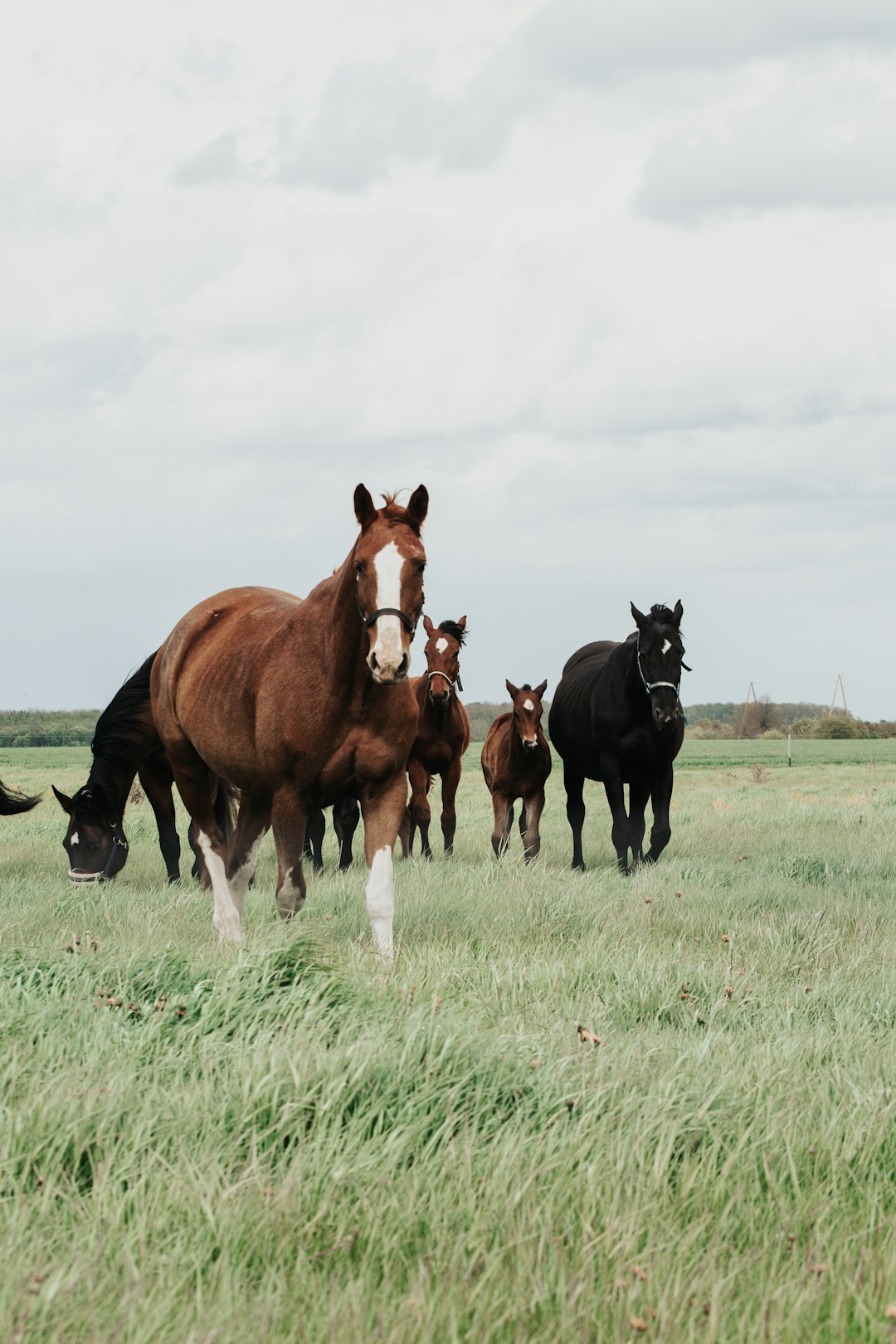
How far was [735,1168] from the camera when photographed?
3014 millimetres

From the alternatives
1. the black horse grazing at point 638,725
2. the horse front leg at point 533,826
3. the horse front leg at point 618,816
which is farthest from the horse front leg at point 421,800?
the horse front leg at point 618,816

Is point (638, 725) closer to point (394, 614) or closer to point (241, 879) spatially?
point (241, 879)

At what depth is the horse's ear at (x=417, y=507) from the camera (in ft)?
18.5

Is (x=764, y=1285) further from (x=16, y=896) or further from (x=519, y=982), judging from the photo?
(x=16, y=896)

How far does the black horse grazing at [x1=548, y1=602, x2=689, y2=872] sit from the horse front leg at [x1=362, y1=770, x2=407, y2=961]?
4.68 metres

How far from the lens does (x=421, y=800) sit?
1291cm

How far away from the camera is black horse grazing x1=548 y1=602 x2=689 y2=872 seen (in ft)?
33.5

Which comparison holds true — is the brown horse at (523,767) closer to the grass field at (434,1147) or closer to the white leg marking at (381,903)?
the white leg marking at (381,903)

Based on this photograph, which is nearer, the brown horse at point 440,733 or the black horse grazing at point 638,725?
the black horse grazing at point 638,725

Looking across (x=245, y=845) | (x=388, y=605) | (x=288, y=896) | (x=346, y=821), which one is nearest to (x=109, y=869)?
(x=346, y=821)

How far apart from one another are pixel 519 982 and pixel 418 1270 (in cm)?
243

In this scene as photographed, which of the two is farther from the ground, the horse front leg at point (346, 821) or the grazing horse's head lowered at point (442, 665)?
the grazing horse's head lowered at point (442, 665)

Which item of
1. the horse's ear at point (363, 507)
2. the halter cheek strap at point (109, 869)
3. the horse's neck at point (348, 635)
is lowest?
the halter cheek strap at point (109, 869)

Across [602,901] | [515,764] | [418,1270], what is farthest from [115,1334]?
[515,764]
